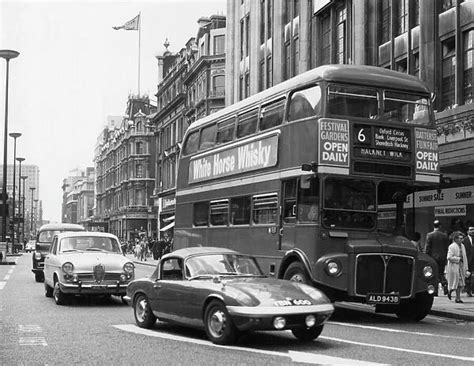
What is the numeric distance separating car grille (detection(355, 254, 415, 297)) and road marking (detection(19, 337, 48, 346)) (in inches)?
226

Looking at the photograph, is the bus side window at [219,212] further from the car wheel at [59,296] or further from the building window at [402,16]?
the building window at [402,16]

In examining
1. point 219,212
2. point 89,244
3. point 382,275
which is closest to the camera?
point 382,275

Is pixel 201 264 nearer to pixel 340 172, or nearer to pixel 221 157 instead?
pixel 340 172

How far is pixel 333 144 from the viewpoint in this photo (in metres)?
13.6

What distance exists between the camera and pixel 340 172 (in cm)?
1367

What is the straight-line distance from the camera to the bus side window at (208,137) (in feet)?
60.3

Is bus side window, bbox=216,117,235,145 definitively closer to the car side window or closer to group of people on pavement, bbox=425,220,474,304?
group of people on pavement, bbox=425,220,474,304

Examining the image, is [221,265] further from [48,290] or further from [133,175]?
[133,175]

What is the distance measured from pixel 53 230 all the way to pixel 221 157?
30.7 feet

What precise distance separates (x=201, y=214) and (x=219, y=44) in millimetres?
44365

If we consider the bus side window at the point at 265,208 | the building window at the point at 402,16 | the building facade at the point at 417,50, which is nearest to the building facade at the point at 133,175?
the building facade at the point at 417,50

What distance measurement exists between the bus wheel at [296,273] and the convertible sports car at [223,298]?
281 cm

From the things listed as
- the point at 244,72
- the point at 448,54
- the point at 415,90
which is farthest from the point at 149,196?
the point at 415,90

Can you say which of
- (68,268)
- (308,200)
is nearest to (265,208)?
(308,200)
